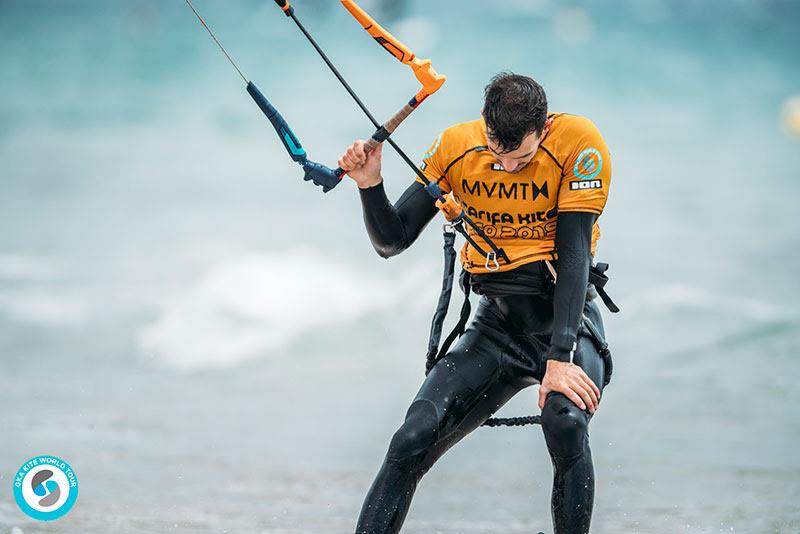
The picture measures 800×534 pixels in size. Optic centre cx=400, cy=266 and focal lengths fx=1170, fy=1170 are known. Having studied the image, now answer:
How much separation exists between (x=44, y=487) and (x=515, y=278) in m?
2.06

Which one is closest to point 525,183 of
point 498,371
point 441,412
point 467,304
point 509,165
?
point 509,165

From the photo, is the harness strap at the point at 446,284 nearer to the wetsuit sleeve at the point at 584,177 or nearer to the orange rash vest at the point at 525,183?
the orange rash vest at the point at 525,183

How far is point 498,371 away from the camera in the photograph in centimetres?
Result: 320

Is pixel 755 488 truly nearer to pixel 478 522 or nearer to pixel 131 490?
pixel 478 522

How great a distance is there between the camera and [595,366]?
10.4ft

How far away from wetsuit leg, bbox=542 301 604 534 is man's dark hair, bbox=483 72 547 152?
26.4 inches

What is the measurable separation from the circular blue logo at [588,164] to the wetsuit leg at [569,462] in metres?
0.58

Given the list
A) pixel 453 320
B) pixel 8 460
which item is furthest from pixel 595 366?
pixel 453 320

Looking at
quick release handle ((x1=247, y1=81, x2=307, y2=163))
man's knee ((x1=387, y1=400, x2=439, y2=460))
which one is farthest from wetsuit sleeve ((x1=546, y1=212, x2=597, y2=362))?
quick release handle ((x1=247, y1=81, x2=307, y2=163))

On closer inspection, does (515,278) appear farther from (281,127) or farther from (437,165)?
(281,127)

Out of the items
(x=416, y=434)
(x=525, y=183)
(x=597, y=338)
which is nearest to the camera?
(x=416, y=434)

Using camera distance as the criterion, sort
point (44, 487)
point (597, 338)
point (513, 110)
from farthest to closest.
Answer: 1. point (44, 487)
2. point (597, 338)
3. point (513, 110)

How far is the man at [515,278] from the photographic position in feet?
9.71

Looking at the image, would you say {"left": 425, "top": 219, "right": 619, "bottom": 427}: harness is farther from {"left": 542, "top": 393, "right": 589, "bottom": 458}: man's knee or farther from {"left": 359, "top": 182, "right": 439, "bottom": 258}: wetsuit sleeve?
{"left": 542, "top": 393, "right": 589, "bottom": 458}: man's knee
